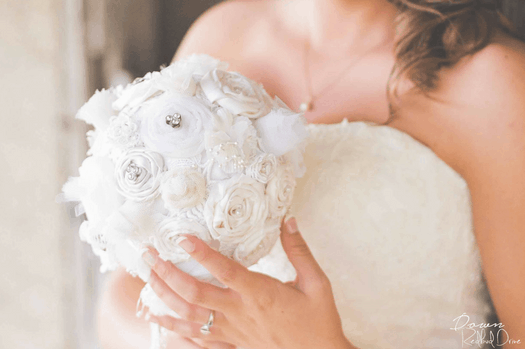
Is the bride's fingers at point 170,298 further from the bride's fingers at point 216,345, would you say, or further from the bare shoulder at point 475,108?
the bare shoulder at point 475,108

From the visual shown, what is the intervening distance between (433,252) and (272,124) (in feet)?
1.56

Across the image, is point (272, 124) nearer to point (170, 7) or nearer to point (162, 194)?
point (162, 194)

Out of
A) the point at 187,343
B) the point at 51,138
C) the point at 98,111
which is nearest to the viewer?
the point at 98,111

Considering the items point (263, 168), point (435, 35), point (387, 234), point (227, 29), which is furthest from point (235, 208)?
point (227, 29)

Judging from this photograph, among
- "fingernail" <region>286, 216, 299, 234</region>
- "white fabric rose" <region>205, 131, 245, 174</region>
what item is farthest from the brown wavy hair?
"white fabric rose" <region>205, 131, 245, 174</region>

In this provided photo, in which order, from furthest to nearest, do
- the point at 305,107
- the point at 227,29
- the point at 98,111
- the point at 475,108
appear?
the point at 227,29, the point at 305,107, the point at 475,108, the point at 98,111

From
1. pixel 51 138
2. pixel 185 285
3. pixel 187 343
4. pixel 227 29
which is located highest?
pixel 227 29

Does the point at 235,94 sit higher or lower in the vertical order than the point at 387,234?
higher

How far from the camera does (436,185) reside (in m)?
0.90

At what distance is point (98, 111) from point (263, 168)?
272 mm

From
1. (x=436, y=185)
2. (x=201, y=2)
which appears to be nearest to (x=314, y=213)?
(x=436, y=185)

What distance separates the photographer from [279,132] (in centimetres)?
64

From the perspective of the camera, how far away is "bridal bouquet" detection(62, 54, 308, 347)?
58cm

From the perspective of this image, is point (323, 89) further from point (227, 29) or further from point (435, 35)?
point (227, 29)
